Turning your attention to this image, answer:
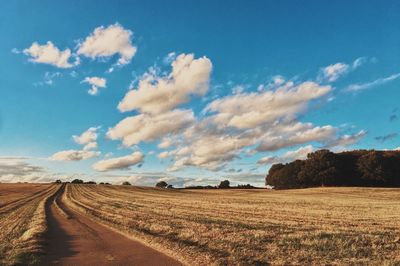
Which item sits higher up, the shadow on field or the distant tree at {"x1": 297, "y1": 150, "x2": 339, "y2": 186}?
the distant tree at {"x1": 297, "y1": 150, "x2": 339, "y2": 186}

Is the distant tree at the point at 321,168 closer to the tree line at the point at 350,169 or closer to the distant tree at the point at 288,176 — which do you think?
the tree line at the point at 350,169

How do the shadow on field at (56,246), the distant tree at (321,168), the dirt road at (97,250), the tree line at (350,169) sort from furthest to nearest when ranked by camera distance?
1. the distant tree at (321,168)
2. the tree line at (350,169)
3. the shadow on field at (56,246)
4. the dirt road at (97,250)

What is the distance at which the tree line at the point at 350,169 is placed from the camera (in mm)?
88750

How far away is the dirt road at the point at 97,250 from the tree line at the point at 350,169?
3042 inches

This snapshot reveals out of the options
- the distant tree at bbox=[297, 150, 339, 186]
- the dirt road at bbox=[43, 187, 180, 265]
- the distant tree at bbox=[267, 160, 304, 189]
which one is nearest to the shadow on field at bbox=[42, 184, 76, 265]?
the dirt road at bbox=[43, 187, 180, 265]

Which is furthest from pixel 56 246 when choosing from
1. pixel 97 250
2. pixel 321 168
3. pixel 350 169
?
pixel 350 169

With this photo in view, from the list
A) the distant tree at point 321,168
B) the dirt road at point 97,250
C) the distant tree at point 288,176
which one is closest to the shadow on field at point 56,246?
the dirt road at point 97,250

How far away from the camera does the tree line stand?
88750 mm

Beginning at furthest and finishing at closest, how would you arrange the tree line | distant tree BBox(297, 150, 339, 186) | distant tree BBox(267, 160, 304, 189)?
distant tree BBox(267, 160, 304, 189), distant tree BBox(297, 150, 339, 186), the tree line

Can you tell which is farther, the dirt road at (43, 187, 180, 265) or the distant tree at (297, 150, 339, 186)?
the distant tree at (297, 150, 339, 186)

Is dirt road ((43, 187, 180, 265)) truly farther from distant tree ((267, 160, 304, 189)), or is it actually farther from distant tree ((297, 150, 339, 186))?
distant tree ((267, 160, 304, 189))

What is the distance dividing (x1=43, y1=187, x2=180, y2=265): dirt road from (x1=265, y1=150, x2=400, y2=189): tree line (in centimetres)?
7726

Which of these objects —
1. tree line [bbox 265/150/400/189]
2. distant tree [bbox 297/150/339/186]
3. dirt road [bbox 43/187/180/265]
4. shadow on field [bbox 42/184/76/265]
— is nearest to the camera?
dirt road [bbox 43/187/180/265]

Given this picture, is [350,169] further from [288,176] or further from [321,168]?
[288,176]
